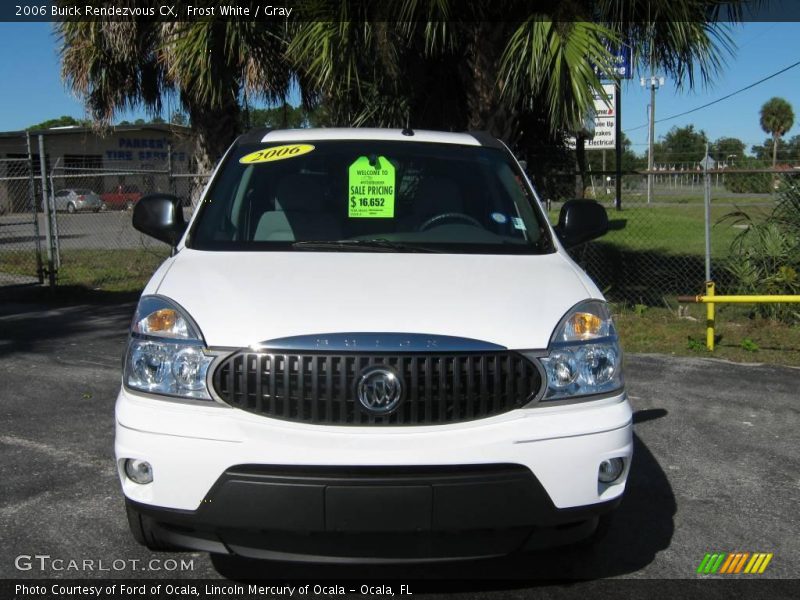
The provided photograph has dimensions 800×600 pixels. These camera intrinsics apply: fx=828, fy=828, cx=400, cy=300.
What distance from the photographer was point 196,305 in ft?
9.73

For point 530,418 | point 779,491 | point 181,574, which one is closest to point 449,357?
point 530,418

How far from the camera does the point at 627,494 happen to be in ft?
13.9

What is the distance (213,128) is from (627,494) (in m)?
8.89

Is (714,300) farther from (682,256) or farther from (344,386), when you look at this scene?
(682,256)

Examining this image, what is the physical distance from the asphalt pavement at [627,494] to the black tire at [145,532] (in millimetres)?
177

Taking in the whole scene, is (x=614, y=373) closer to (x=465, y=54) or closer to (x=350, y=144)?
(x=350, y=144)

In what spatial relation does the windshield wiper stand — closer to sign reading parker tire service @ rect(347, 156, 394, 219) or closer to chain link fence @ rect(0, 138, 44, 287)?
sign reading parker tire service @ rect(347, 156, 394, 219)

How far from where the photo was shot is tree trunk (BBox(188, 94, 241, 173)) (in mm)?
11367

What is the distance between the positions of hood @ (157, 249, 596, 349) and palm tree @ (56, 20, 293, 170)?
6.66m

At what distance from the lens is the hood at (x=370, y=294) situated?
9.27 feet

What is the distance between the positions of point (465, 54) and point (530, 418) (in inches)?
295

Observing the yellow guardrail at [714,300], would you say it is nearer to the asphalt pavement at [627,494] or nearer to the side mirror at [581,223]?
the asphalt pavement at [627,494]

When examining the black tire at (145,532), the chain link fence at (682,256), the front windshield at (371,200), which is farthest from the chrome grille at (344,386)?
the chain link fence at (682,256)

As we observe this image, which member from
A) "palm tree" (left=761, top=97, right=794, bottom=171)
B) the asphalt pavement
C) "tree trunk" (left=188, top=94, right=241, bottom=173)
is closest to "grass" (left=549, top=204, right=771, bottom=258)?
"tree trunk" (left=188, top=94, right=241, bottom=173)
